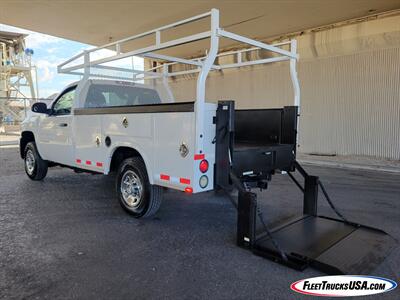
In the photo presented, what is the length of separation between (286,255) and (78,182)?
5.37m

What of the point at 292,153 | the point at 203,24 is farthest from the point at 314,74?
the point at 292,153

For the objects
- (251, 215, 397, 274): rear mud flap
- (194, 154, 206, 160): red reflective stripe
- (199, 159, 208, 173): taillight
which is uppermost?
(194, 154, 206, 160): red reflective stripe

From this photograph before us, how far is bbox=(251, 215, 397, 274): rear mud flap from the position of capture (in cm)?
305

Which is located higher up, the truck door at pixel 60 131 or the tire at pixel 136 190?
the truck door at pixel 60 131

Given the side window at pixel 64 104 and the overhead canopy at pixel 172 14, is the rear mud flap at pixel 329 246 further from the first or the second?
the overhead canopy at pixel 172 14

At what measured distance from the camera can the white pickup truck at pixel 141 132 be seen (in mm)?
3526

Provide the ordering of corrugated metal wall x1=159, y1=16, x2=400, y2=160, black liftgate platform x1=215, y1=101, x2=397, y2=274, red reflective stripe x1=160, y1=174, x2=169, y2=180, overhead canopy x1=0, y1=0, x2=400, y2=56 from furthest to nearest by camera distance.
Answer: corrugated metal wall x1=159, y1=16, x2=400, y2=160 → overhead canopy x1=0, y1=0, x2=400, y2=56 → red reflective stripe x1=160, y1=174, x2=169, y2=180 → black liftgate platform x1=215, y1=101, x2=397, y2=274

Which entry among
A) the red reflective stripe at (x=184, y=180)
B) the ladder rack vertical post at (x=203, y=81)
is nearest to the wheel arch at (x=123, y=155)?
the red reflective stripe at (x=184, y=180)

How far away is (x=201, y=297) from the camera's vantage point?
8.62ft

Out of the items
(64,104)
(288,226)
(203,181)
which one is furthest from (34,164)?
(288,226)

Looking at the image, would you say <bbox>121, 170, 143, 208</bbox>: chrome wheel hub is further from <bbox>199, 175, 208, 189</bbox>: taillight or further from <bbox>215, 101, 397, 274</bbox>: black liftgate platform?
<bbox>215, 101, 397, 274</bbox>: black liftgate platform

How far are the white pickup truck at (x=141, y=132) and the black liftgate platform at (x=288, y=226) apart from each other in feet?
0.15

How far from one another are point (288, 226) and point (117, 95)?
398 centimetres

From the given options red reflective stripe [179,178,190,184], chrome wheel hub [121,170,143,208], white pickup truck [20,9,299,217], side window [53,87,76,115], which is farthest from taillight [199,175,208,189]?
side window [53,87,76,115]
